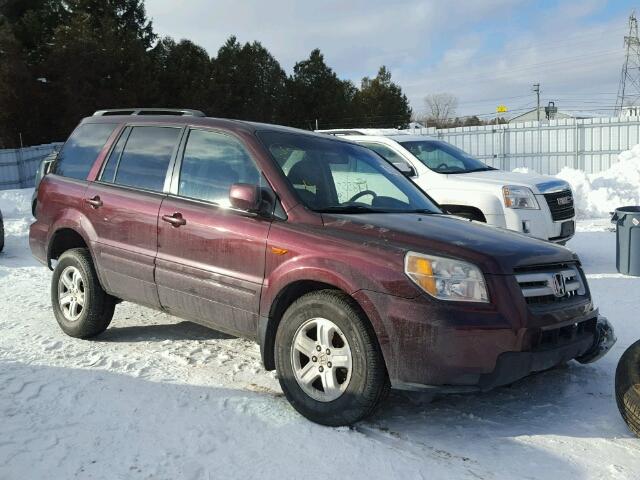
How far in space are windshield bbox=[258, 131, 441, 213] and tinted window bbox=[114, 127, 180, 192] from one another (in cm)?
86

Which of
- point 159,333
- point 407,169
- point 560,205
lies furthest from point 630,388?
point 407,169

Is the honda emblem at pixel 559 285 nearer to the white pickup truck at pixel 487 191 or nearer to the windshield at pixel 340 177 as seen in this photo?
the windshield at pixel 340 177

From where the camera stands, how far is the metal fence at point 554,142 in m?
20.3

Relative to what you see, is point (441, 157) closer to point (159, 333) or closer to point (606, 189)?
point (159, 333)

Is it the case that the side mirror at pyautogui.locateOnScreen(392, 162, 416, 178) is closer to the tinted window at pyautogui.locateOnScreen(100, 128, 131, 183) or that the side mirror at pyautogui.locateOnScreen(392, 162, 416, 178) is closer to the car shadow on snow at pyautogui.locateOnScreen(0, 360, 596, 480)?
the tinted window at pyautogui.locateOnScreen(100, 128, 131, 183)

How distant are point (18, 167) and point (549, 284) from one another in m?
22.6

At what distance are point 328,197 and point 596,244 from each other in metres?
7.96

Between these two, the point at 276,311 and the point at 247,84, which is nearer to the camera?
the point at 276,311

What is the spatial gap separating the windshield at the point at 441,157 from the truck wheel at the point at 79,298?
5.15m

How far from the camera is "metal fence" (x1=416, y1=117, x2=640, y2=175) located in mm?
20344

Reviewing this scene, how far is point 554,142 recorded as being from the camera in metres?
21.4

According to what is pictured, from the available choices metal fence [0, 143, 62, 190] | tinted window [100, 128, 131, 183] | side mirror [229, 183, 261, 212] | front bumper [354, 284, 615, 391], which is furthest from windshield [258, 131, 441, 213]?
metal fence [0, 143, 62, 190]

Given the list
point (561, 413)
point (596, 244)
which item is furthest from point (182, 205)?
point (596, 244)

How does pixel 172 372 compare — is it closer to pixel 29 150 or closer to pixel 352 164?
pixel 352 164
